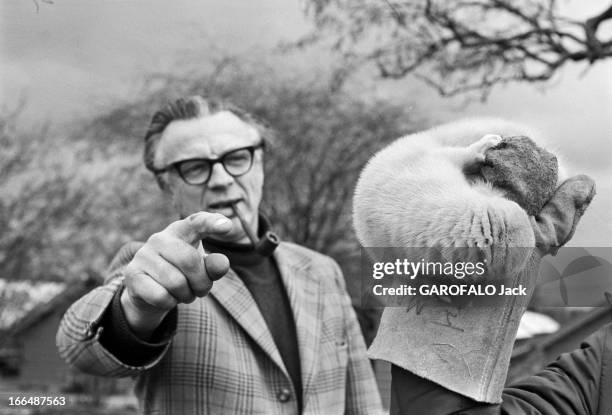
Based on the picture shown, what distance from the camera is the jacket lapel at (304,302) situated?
1175 mm

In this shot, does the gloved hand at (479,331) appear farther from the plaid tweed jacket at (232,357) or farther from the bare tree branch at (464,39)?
the bare tree branch at (464,39)

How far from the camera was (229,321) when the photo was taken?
115cm

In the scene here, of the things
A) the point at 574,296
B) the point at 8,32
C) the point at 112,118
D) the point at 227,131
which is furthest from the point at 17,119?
the point at 574,296

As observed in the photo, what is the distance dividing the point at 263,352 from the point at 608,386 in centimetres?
63

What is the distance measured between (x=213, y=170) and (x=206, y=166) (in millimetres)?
18

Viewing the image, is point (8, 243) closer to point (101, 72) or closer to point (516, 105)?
point (101, 72)

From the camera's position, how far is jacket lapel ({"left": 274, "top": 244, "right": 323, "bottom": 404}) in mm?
1175

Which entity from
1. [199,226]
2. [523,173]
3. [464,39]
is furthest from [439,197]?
[464,39]

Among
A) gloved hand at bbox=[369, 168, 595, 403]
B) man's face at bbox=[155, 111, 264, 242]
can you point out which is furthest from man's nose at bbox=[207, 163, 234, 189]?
gloved hand at bbox=[369, 168, 595, 403]

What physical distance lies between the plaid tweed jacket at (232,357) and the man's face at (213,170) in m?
0.12

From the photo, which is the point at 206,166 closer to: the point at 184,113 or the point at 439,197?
the point at 184,113

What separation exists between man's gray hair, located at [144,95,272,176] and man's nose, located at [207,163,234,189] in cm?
12

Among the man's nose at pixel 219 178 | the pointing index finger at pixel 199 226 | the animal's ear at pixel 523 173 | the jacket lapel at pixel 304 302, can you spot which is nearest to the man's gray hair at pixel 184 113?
the man's nose at pixel 219 178

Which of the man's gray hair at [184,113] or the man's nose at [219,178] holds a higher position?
the man's gray hair at [184,113]
